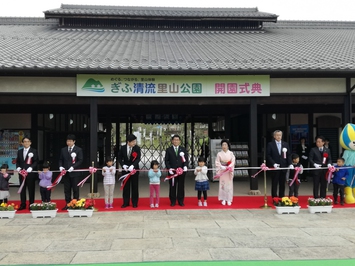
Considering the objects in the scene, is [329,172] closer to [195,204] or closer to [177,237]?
[195,204]

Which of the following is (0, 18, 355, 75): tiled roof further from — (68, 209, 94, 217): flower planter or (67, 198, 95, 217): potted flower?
(68, 209, 94, 217): flower planter

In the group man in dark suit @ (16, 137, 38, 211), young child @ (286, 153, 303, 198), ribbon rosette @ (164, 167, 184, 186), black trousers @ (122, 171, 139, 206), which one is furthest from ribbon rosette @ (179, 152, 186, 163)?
man in dark suit @ (16, 137, 38, 211)

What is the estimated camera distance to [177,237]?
5.51 meters

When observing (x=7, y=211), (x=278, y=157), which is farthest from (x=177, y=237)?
(x=278, y=157)

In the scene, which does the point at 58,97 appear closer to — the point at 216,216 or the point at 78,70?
the point at 78,70

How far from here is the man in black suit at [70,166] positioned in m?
7.83

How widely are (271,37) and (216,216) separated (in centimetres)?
982

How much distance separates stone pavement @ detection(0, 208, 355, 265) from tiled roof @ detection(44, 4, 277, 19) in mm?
10314

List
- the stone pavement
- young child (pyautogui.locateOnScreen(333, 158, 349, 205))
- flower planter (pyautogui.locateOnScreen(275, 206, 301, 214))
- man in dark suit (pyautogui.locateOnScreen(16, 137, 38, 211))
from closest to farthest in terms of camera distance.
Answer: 1. the stone pavement
2. flower planter (pyautogui.locateOnScreen(275, 206, 301, 214))
3. man in dark suit (pyautogui.locateOnScreen(16, 137, 38, 211))
4. young child (pyautogui.locateOnScreen(333, 158, 349, 205))

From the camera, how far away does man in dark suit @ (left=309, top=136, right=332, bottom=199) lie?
8.21m

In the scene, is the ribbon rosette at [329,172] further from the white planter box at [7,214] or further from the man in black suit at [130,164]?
the white planter box at [7,214]

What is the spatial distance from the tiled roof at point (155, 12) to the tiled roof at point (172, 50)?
0.73 meters

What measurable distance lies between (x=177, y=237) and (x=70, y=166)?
361cm

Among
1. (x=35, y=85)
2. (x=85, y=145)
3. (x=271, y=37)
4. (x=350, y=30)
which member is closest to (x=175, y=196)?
(x=35, y=85)
